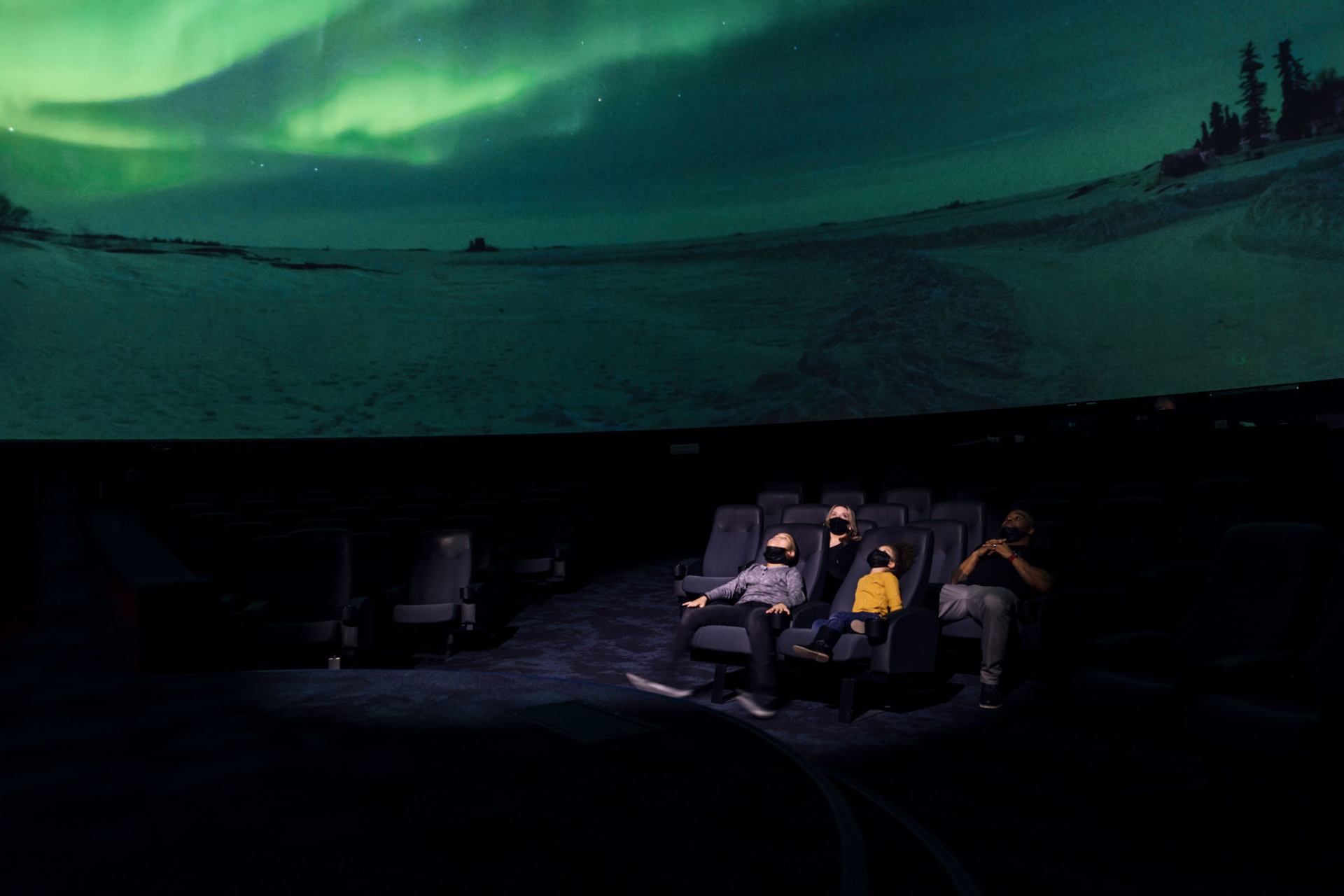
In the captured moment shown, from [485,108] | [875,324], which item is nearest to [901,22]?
[875,324]

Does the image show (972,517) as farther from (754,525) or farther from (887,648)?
(887,648)

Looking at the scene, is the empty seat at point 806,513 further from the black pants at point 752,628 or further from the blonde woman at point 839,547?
the black pants at point 752,628

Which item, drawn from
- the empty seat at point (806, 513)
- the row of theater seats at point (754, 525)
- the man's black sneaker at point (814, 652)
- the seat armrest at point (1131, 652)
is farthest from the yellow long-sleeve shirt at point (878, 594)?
the empty seat at point (806, 513)

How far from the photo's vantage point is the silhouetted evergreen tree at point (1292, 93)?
370 inches

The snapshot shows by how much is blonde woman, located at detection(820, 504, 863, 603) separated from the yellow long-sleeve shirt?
428 millimetres

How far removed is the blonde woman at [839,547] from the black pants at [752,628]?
58cm

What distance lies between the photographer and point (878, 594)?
14.1ft

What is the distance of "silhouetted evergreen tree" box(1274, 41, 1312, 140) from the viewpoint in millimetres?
9398

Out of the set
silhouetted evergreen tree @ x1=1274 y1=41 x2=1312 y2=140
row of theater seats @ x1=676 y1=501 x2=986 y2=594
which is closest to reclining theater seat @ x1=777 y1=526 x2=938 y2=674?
row of theater seats @ x1=676 y1=501 x2=986 y2=594

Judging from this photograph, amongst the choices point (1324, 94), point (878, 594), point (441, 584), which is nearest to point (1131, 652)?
point (878, 594)

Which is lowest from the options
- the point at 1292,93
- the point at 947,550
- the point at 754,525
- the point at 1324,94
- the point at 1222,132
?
the point at 947,550

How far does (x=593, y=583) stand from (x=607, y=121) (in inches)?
310

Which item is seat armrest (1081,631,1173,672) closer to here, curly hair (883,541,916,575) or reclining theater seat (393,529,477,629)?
curly hair (883,541,916,575)

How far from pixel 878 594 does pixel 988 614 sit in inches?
20.6
